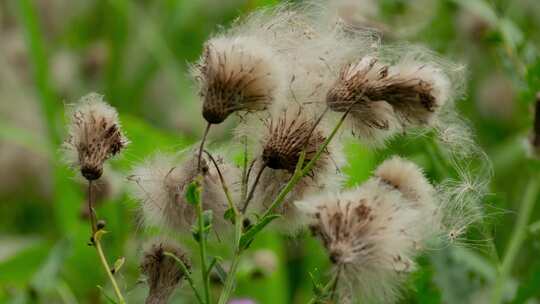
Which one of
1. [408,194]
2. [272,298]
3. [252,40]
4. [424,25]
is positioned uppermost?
[424,25]

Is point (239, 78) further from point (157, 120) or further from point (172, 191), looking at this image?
point (157, 120)

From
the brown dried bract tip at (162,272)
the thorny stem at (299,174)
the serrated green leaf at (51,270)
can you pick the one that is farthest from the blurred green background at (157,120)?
the thorny stem at (299,174)

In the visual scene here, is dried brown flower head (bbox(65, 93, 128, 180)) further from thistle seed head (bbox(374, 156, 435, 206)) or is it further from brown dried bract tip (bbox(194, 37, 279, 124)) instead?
thistle seed head (bbox(374, 156, 435, 206))

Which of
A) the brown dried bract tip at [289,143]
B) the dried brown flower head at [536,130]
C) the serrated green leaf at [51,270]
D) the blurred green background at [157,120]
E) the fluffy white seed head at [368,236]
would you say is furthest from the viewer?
the blurred green background at [157,120]

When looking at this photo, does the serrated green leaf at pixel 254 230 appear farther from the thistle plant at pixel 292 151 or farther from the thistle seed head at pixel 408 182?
the thistle seed head at pixel 408 182

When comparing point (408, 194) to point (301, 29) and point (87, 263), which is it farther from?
point (87, 263)

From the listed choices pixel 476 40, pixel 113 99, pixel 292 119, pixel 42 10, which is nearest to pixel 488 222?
pixel 292 119

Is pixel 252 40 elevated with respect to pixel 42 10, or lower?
lower
